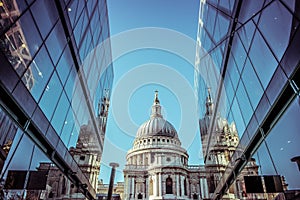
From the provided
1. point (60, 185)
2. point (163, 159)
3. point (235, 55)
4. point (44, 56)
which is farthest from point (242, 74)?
point (163, 159)

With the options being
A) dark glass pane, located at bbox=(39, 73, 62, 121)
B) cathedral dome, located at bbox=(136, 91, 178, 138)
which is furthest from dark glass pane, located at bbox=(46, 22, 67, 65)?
cathedral dome, located at bbox=(136, 91, 178, 138)

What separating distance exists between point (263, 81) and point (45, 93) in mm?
9569

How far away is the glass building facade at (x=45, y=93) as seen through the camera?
845cm

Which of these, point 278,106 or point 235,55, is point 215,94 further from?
point 278,106

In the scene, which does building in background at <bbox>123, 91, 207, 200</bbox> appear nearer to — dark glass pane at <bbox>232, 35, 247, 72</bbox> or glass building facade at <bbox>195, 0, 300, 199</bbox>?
glass building facade at <bbox>195, 0, 300, 199</bbox>

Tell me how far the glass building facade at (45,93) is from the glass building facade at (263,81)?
8618 mm

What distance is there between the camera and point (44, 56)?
425 inches

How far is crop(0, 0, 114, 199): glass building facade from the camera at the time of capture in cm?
845

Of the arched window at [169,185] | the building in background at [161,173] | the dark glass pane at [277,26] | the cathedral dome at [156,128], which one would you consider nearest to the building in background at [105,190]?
the building in background at [161,173]

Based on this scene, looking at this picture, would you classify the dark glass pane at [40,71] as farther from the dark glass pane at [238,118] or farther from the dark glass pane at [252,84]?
the dark glass pane at [238,118]

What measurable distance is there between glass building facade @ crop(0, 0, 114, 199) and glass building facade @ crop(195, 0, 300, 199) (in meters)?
8.62

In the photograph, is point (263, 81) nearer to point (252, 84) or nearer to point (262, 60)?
point (262, 60)

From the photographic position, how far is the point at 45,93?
37.3 feet

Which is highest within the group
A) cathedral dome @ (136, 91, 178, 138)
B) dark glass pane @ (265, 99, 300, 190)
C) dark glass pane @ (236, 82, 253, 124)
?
cathedral dome @ (136, 91, 178, 138)
